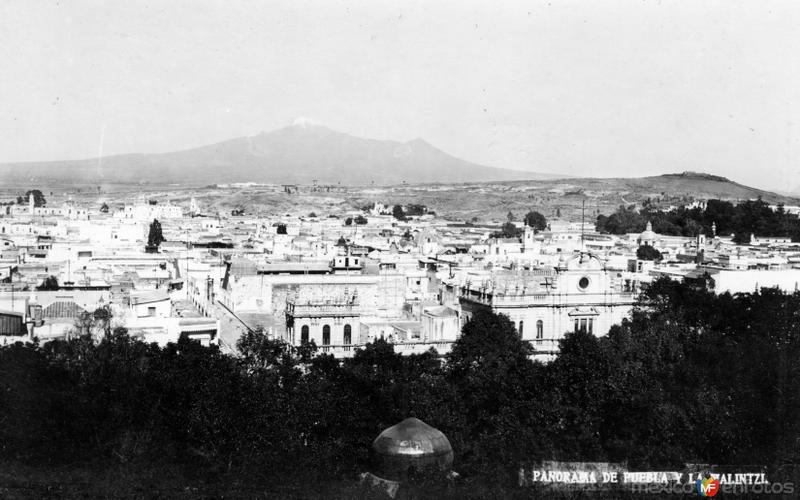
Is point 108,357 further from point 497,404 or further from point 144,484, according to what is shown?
point 497,404

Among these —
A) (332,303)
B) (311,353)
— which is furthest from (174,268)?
(311,353)

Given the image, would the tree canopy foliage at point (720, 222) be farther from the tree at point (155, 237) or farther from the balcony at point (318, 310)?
the balcony at point (318, 310)

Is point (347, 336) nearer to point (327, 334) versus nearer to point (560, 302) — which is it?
point (327, 334)

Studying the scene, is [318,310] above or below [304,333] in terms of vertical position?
above

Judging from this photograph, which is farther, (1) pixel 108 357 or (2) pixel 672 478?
(1) pixel 108 357

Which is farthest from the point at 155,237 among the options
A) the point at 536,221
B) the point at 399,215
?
the point at 399,215

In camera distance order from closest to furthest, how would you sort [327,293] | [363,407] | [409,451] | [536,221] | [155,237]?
[409,451], [363,407], [327,293], [155,237], [536,221]

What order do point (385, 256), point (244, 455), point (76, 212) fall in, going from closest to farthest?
point (244, 455)
point (385, 256)
point (76, 212)

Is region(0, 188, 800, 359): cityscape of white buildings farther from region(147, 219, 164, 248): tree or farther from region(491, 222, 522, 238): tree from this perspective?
region(491, 222, 522, 238): tree
